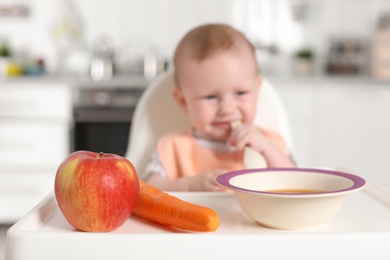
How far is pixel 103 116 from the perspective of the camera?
3660mm

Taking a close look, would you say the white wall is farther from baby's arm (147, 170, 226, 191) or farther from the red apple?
the red apple

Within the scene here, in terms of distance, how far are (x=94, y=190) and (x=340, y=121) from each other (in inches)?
119

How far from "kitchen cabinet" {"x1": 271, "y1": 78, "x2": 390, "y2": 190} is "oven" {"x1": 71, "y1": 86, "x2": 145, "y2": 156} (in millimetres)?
855

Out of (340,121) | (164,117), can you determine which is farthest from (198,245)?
(340,121)

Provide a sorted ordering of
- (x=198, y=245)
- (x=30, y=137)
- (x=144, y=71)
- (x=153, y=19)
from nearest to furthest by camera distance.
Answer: (x=198, y=245)
(x=30, y=137)
(x=144, y=71)
(x=153, y=19)

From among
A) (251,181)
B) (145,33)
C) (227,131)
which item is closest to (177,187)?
(227,131)

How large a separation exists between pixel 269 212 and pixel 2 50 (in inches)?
138

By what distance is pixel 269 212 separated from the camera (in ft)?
3.11

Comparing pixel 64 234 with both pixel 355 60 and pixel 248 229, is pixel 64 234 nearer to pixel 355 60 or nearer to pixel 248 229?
pixel 248 229

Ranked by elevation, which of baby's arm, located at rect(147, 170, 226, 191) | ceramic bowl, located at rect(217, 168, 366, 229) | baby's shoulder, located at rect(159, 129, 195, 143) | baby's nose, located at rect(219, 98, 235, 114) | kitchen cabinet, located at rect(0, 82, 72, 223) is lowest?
kitchen cabinet, located at rect(0, 82, 72, 223)

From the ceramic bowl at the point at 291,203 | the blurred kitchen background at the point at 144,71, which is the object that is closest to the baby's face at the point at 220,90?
the ceramic bowl at the point at 291,203

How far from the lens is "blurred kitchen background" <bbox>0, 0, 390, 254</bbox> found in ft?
12.0

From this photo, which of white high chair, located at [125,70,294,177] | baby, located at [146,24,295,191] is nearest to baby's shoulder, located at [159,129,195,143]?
baby, located at [146,24,295,191]

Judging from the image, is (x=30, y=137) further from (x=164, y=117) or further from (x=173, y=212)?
(x=173, y=212)
